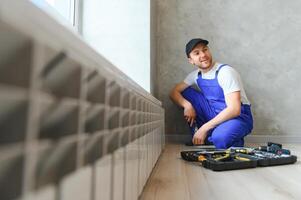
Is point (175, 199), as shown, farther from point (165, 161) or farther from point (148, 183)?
point (165, 161)

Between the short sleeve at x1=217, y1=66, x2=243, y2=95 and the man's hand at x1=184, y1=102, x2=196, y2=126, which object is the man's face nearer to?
the short sleeve at x1=217, y1=66, x2=243, y2=95

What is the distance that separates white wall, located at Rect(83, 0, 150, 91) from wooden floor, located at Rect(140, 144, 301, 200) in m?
0.65

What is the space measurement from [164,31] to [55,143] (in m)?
2.57

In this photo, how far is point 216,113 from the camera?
226cm

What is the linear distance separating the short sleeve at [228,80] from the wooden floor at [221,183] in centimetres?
79

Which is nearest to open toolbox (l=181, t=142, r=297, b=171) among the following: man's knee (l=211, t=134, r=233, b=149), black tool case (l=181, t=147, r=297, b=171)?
black tool case (l=181, t=147, r=297, b=171)

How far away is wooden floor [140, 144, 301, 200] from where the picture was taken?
32.3 inches

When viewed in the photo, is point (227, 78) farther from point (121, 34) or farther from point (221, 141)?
point (121, 34)

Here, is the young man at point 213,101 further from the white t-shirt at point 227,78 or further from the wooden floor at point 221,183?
the wooden floor at point 221,183

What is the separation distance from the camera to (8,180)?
14 cm

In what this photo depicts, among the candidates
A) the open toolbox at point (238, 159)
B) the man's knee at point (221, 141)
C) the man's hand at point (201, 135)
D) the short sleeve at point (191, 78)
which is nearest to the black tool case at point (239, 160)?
the open toolbox at point (238, 159)

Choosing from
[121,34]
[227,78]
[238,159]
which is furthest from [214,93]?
[238,159]

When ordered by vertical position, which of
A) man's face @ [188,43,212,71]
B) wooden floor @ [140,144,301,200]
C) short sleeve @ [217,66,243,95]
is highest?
man's face @ [188,43,212,71]

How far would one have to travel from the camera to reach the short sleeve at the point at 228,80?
1991mm
